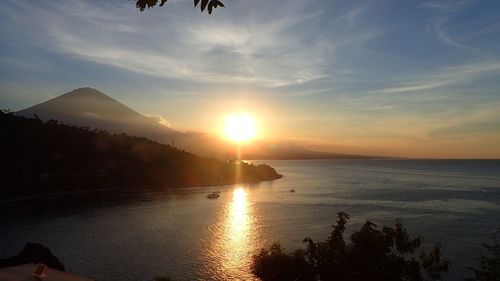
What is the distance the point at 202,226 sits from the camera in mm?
76750

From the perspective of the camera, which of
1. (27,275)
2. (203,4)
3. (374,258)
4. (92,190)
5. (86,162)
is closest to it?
(203,4)

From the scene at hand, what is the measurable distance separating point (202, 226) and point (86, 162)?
85.1 m

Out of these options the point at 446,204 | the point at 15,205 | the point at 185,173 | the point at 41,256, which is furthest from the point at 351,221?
the point at 185,173

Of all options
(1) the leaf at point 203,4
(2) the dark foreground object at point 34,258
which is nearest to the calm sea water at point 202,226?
(2) the dark foreground object at point 34,258

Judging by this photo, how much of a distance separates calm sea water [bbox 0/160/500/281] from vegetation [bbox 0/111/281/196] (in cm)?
1404

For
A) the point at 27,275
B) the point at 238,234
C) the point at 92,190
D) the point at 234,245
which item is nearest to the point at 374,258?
the point at 27,275

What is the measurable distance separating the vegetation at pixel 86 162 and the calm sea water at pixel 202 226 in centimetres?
1404

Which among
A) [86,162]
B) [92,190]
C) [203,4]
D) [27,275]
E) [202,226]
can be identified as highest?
[203,4]

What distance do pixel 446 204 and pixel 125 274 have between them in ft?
268

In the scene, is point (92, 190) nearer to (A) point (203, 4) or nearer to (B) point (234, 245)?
(B) point (234, 245)

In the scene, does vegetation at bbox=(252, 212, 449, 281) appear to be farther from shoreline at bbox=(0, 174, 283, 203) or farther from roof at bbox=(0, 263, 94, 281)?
shoreline at bbox=(0, 174, 283, 203)

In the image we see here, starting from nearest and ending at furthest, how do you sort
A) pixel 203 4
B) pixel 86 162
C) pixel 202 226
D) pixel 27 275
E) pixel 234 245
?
pixel 203 4 < pixel 27 275 < pixel 234 245 < pixel 202 226 < pixel 86 162

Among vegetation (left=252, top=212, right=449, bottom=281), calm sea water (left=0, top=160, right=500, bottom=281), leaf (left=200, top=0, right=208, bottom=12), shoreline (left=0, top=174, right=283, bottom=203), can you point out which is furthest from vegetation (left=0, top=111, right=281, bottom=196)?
leaf (left=200, top=0, right=208, bottom=12)

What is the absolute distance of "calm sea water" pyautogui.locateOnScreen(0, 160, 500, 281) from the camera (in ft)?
166
